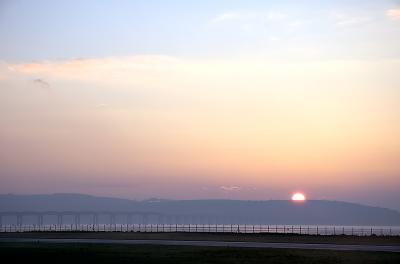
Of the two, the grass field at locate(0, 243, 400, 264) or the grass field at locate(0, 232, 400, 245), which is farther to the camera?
the grass field at locate(0, 232, 400, 245)

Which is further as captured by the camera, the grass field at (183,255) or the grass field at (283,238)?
the grass field at (283,238)

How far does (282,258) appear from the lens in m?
43.7

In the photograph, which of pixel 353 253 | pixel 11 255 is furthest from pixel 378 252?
pixel 11 255

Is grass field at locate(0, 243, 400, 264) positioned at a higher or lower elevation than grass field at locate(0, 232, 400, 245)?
lower

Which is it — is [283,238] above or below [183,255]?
above

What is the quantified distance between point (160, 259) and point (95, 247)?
13.0 m

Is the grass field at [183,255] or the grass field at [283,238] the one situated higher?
the grass field at [283,238]

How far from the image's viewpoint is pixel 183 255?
46.2m

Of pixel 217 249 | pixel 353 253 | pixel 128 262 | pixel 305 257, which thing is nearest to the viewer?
pixel 128 262

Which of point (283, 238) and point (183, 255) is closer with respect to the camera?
point (183, 255)

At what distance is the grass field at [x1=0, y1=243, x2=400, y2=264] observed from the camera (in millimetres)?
42125

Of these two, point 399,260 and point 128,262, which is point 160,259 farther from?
point 399,260

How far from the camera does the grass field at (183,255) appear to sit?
42.1 meters

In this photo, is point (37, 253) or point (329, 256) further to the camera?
point (37, 253)
